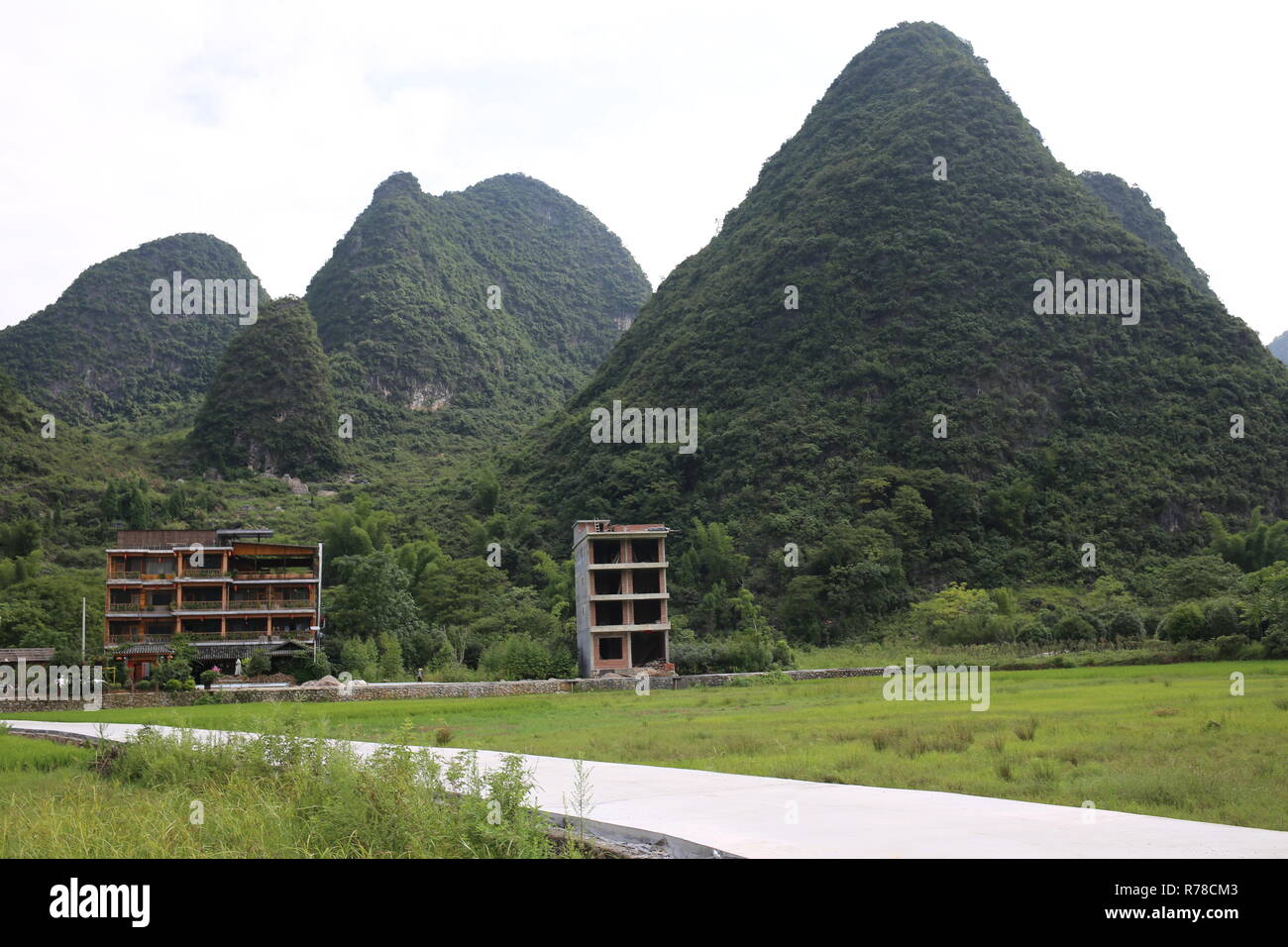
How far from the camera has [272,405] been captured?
94.4 meters

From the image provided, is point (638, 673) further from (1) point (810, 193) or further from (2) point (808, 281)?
(1) point (810, 193)

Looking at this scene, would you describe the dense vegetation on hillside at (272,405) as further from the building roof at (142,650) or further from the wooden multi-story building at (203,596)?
A: the building roof at (142,650)

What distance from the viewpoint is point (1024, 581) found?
54156 millimetres

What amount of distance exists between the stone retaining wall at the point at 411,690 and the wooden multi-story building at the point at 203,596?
1317 cm

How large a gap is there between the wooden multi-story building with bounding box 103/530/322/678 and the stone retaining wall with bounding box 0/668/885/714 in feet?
43.2

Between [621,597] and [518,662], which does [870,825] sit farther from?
[621,597]

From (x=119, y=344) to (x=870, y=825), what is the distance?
5272 inches

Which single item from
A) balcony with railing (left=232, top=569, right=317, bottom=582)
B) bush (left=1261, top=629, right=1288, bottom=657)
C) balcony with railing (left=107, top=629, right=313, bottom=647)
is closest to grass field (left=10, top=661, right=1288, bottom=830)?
bush (left=1261, top=629, right=1288, bottom=657)

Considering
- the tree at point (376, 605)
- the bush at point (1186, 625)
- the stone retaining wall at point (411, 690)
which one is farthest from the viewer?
the tree at point (376, 605)

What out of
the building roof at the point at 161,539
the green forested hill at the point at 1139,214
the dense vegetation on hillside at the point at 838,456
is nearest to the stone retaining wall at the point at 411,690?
the dense vegetation on hillside at the point at 838,456

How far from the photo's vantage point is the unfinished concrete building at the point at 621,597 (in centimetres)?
4147

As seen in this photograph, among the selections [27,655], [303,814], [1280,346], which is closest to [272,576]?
[27,655]

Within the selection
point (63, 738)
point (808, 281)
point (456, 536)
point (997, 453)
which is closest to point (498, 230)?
point (808, 281)

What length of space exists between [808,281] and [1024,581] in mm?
35816
